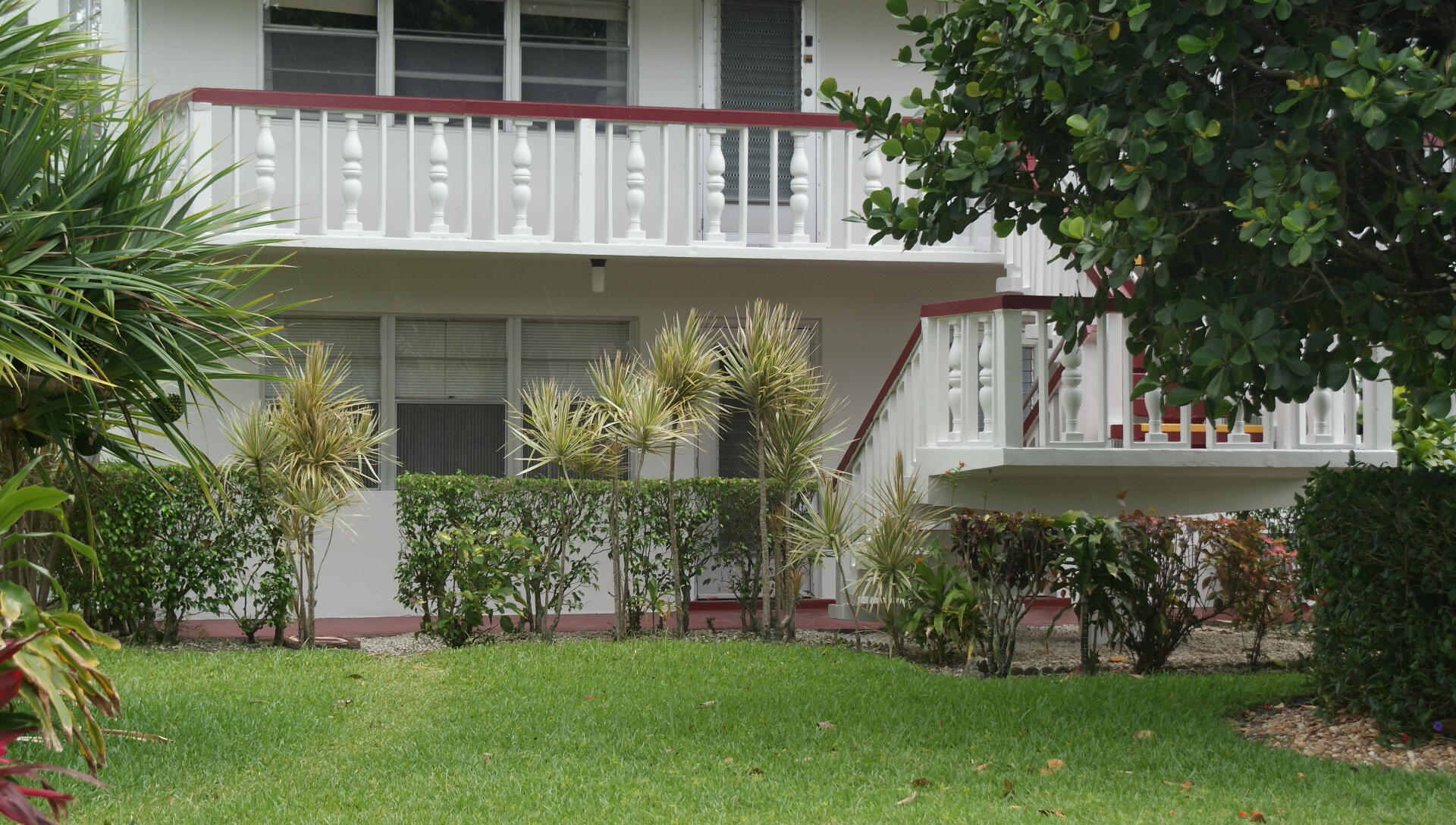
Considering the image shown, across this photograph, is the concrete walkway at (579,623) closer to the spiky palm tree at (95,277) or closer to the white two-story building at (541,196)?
the white two-story building at (541,196)

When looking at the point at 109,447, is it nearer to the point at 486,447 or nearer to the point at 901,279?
the point at 486,447

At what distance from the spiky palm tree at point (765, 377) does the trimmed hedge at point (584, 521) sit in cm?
38

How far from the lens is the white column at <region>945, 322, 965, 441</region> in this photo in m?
8.31

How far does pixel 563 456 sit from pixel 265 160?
10.5ft

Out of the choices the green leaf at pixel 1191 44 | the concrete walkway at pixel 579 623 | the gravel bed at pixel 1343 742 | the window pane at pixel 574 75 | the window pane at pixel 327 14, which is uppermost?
the window pane at pixel 327 14

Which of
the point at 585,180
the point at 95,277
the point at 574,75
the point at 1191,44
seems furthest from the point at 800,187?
the point at 95,277

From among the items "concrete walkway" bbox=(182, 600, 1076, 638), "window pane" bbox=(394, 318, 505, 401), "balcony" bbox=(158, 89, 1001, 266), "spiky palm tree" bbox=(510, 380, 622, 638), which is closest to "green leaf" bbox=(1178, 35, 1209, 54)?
"balcony" bbox=(158, 89, 1001, 266)

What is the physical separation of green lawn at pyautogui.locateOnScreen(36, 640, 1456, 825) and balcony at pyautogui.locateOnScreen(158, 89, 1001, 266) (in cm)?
336

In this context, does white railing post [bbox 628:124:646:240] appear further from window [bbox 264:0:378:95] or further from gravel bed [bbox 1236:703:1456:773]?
gravel bed [bbox 1236:703:1456:773]

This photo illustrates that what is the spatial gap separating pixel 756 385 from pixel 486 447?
326 cm

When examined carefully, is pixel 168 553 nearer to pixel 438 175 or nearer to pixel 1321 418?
pixel 438 175

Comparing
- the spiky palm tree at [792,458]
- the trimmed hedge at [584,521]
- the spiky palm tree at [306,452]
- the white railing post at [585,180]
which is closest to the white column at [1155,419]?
the spiky palm tree at [792,458]

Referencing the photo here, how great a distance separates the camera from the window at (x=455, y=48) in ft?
37.3

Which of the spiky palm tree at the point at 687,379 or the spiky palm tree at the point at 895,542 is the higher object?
the spiky palm tree at the point at 687,379
